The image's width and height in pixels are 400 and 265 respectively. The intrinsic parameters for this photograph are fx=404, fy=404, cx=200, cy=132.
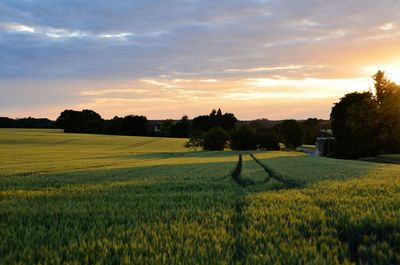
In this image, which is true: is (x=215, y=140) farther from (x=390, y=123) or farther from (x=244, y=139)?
(x=390, y=123)

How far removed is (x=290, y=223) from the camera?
6.83 meters

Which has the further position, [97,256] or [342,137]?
[342,137]

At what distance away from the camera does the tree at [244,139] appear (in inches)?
3898

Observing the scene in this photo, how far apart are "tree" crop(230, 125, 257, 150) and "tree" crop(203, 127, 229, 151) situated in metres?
2.66

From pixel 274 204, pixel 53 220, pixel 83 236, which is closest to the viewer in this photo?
pixel 83 236

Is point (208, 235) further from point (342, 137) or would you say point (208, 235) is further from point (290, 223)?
point (342, 137)

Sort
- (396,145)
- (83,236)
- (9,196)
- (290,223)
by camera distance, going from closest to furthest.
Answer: (83,236), (290,223), (9,196), (396,145)

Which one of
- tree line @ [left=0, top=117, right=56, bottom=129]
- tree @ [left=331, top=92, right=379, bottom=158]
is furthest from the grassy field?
tree line @ [left=0, top=117, right=56, bottom=129]

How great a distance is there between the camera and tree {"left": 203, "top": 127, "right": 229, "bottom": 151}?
100562mm

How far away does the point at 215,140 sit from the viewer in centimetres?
10081

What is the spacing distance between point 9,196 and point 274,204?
7837 millimetres

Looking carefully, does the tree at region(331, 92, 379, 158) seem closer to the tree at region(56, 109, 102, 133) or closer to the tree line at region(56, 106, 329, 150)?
the tree line at region(56, 106, 329, 150)

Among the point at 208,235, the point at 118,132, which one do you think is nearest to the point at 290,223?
the point at 208,235

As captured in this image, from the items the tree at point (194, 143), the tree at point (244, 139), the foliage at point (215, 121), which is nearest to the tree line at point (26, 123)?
the foliage at point (215, 121)
